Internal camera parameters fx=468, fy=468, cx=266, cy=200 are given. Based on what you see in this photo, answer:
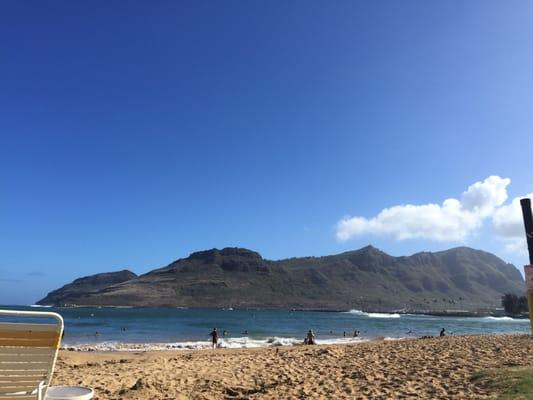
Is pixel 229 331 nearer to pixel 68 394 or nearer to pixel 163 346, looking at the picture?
pixel 163 346

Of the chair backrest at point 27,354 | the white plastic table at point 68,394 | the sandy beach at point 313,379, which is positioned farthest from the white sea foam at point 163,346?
the chair backrest at point 27,354

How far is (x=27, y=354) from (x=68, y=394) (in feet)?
2.53

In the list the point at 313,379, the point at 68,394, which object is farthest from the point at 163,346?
the point at 68,394

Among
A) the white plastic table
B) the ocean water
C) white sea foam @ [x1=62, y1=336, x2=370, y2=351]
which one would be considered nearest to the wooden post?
the white plastic table

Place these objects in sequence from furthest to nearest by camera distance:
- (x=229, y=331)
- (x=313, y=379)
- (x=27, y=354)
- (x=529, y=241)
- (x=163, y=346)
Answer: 1. (x=229, y=331)
2. (x=163, y=346)
3. (x=313, y=379)
4. (x=529, y=241)
5. (x=27, y=354)

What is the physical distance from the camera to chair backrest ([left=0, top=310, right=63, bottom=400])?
3.15 m

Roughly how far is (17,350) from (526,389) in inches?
313

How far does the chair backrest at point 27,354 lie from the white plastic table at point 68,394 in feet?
0.86

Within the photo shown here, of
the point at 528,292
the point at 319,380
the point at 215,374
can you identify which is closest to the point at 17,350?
the point at 528,292

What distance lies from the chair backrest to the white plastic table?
0.86ft

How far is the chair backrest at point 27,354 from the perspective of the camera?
3154 mm

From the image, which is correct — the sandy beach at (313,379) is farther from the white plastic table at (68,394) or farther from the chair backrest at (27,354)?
the chair backrest at (27,354)

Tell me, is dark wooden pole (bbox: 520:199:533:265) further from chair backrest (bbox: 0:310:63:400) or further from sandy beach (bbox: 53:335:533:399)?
sandy beach (bbox: 53:335:533:399)

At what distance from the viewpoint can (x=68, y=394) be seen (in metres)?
3.82
